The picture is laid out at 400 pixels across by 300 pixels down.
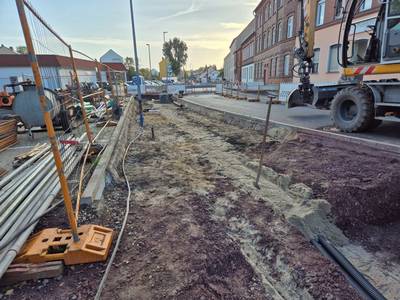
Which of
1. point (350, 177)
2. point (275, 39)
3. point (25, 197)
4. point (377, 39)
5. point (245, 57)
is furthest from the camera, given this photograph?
point (245, 57)

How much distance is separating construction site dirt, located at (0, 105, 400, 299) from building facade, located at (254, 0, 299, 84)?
19.8 meters

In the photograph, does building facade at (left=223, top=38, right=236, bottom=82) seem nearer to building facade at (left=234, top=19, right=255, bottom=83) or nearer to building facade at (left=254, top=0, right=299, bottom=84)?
building facade at (left=234, top=19, right=255, bottom=83)

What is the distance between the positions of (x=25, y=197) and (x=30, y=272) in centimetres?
146

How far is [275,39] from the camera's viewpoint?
27375mm

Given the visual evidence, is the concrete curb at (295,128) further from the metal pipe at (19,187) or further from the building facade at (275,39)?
the building facade at (275,39)

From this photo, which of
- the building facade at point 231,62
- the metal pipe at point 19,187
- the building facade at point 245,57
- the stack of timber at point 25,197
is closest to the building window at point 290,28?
the building facade at point 245,57

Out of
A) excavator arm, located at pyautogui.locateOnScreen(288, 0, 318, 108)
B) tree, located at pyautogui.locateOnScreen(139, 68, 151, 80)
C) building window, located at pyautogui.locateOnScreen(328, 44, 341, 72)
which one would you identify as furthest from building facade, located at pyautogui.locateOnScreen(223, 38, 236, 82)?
excavator arm, located at pyautogui.locateOnScreen(288, 0, 318, 108)

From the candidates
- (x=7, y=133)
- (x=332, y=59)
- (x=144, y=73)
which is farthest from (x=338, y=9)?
(x=144, y=73)

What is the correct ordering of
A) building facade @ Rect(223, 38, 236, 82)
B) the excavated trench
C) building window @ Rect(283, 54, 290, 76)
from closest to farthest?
1. the excavated trench
2. building window @ Rect(283, 54, 290, 76)
3. building facade @ Rect(223, 38, 236, 82)

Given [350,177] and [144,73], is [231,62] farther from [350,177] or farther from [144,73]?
[350,177]

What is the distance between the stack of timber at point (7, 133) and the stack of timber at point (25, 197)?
2044 mm

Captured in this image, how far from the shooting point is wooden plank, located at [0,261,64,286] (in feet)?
8.09

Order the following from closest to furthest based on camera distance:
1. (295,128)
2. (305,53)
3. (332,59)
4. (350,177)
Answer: (350,177) < (295,128) < (305,53) < (332,59)

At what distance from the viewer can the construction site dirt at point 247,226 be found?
258 cm
